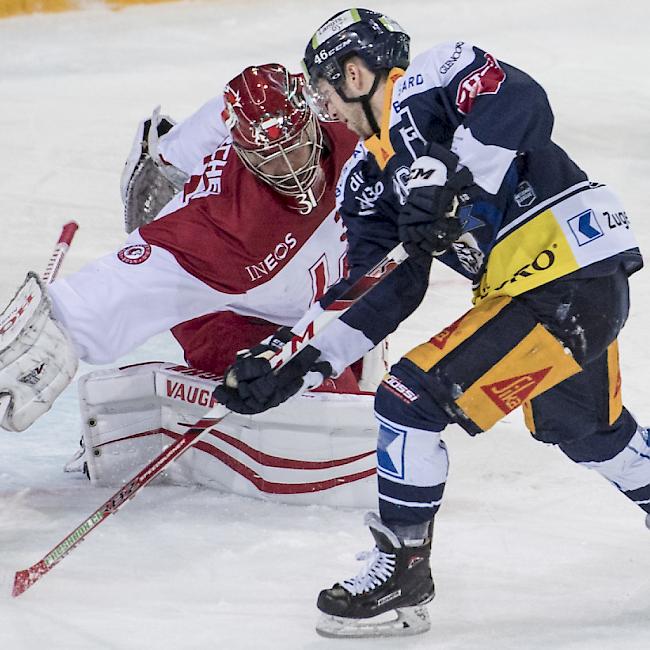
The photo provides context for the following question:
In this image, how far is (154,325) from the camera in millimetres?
3027

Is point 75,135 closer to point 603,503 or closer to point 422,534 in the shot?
point 603,503

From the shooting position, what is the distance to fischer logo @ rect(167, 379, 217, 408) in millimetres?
2920

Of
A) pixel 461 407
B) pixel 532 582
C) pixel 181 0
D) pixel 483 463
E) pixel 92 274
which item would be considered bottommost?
pixel 181 0

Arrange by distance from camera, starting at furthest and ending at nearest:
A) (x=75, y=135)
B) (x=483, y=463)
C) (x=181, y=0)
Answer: (x=181, y=0) < (x=75, y=135) < (x=483, y=463)

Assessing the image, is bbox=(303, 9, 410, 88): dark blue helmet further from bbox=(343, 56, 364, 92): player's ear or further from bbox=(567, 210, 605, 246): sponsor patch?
bbox=(567, 210, 605, 246): sponsor patch

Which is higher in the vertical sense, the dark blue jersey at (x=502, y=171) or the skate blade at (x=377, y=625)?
the dark blue jersey at (x=502, y=171)

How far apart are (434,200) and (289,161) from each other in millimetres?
857

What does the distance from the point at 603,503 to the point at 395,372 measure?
0.85 meters

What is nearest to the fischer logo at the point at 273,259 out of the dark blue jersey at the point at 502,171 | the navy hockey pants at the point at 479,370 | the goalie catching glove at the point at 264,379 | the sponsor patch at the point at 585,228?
the goalie catching glove at the point at 264,379

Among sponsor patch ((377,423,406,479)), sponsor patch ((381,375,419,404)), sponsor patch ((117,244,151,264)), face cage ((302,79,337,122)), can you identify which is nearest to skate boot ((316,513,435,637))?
sponsor patch ((377,423,406,479))

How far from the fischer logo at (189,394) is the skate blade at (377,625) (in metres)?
0.72

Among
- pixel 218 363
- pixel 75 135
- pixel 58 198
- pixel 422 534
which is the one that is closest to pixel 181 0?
pixel 75 135

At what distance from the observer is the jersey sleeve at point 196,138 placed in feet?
11.1

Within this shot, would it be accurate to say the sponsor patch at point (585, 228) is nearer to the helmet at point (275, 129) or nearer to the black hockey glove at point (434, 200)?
the black hockey glove at point (434, 200)
